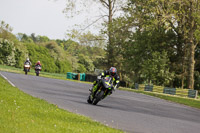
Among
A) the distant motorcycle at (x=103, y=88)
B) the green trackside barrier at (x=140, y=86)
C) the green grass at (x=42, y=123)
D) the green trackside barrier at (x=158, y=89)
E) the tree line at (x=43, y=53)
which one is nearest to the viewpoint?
the green grass at (x=42, y=123)

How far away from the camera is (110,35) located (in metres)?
53.5

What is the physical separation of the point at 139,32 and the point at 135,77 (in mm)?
5721

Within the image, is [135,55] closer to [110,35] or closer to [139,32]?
[139,32]

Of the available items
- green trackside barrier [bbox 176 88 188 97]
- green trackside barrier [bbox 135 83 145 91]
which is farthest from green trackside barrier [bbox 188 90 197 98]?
green trackside barrier [bbox 135 83 145 91]

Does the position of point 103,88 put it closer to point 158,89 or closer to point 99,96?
point 99,96

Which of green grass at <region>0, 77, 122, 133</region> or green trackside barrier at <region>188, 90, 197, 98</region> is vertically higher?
green trackside barrier at <region>188, 90, 197, 98</region>

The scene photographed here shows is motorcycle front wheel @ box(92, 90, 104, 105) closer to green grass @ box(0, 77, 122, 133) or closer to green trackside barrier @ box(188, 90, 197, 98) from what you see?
green grass @ box(0, 77, 122, 133)

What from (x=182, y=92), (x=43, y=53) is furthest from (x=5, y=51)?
(x=182, y=92)

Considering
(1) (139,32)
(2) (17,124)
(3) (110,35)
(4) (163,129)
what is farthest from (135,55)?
(2) (17,124)

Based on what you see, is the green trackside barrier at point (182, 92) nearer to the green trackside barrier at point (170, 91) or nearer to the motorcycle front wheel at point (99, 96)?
the green trackside barrier at point (170, 91)

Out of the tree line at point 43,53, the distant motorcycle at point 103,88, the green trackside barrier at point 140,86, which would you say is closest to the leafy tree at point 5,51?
→ the tree line at point 43,53

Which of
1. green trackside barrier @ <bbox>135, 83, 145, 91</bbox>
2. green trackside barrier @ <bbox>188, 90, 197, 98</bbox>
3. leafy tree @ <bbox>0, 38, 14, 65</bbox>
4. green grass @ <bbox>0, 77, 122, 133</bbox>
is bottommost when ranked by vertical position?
green grass @ <bbox>0, 77, 122, 133</bbox>

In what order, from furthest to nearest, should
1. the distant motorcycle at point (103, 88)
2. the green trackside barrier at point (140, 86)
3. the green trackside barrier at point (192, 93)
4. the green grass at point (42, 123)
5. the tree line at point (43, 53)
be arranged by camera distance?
1. the tree line at point (43, 53)
2. the green trackside barrier at point (140, 86)
3. the green trackside barrier at point (192, 93)
4. the distant motorcycle at point (103, 88)
5. the green grass at point (42, 123)

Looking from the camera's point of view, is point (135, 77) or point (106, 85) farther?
point (135, 77)
